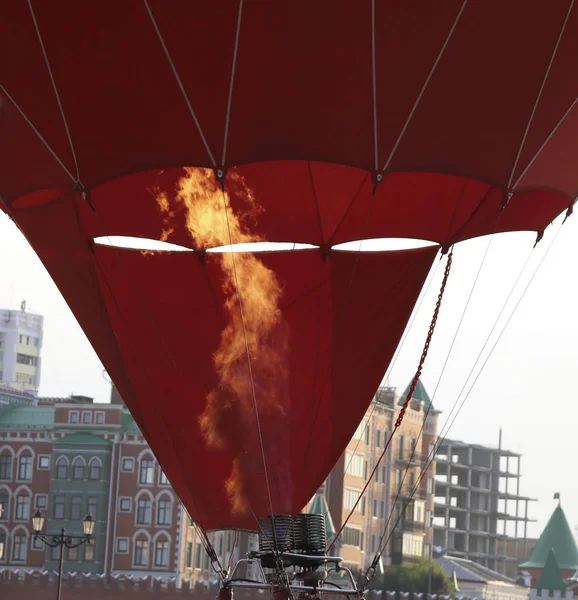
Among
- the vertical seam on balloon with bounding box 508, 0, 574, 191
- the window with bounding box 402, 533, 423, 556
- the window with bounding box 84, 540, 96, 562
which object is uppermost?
the vertical seam on balloon with bounding box 508, 0, 574, 191

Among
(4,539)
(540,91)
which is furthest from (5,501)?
(540,91)

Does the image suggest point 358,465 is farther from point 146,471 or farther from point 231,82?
point 231,82

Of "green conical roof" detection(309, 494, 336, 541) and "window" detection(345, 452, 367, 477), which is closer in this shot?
"green conical roof" detection(309, 494, 336, 541)

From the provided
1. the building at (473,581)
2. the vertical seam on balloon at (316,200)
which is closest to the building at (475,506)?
the building at (473,581)

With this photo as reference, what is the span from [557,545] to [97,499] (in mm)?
43509

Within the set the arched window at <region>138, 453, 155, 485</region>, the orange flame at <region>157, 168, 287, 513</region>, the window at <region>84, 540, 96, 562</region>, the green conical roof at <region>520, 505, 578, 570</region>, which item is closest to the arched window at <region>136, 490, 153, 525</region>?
the arched window at <region>138, 453, 155, 485</region>

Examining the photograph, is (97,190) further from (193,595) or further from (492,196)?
(193,595)

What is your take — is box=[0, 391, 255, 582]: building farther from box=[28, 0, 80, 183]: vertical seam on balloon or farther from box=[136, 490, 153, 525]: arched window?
box=[28, 0, 80, 183]: vertical seam on balloon

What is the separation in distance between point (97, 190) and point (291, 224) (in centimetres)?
223

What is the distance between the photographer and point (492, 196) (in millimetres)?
14703

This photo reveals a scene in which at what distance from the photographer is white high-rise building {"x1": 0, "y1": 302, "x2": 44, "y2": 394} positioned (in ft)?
493

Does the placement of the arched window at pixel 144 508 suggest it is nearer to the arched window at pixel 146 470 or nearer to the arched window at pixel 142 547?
the arched window at pixel 142 547

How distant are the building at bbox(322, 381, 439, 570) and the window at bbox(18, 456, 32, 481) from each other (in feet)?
57.1

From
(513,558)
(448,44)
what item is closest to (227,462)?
(448,44)
